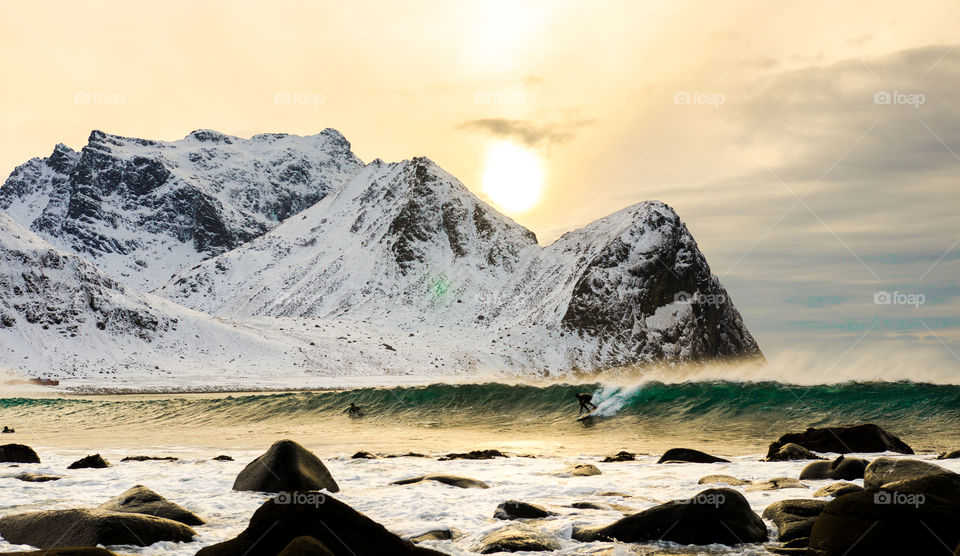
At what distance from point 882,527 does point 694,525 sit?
222 cm

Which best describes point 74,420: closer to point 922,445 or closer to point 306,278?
point 922,445

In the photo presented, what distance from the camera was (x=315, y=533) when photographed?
8312mm

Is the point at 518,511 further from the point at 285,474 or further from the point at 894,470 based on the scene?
the point at 894,470

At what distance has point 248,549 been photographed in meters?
8.09

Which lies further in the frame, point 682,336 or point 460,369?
point 682,336

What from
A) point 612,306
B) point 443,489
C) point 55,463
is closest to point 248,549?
point 443,489

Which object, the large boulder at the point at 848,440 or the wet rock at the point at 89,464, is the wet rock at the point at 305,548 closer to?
the wet rock at the point at 89,464

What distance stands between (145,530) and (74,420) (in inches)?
1507

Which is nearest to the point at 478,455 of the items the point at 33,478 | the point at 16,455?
the point at 33,478

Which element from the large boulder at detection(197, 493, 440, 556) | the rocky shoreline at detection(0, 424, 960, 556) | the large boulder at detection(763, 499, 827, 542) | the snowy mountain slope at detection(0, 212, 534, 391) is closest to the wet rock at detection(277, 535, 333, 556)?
the rocky shoreline at detection(0, 424, 960, 556)

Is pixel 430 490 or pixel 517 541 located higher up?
pixel 517 541

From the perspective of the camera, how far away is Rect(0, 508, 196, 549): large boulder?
949 cm

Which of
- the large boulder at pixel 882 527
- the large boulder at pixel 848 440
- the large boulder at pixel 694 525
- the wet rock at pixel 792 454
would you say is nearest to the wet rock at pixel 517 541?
the large boulder at pixel 694 525

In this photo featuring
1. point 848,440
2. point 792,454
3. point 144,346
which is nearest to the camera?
point 792,454
